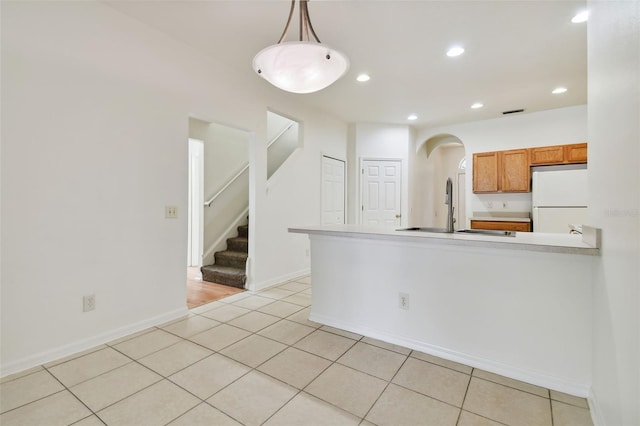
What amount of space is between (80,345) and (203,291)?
1586 mm

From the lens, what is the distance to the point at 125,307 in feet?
8.23

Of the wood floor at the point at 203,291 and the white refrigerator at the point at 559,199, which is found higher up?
the white refrigerator at the point at 559,199

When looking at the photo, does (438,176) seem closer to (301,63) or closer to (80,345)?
(301,63)

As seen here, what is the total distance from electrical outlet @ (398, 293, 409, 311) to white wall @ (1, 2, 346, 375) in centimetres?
216

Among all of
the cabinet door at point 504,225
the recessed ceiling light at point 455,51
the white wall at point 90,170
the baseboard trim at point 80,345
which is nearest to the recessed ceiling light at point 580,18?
the recessed ceiling light at point 455,51

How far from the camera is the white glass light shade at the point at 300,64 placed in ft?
5.22

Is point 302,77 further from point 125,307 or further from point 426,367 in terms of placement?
point 125,307

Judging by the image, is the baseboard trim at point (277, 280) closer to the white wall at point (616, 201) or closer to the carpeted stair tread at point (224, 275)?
the carpeted stair tread at point (224, 275)

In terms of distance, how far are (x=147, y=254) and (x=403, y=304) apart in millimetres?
2331

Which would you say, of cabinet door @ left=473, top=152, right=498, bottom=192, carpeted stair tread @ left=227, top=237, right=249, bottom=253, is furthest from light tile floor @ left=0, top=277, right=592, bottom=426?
cabinet door @ left=473, top=152, right=498, bottom=192

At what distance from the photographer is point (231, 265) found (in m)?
4.40

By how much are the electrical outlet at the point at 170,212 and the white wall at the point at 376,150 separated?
11.6 ft

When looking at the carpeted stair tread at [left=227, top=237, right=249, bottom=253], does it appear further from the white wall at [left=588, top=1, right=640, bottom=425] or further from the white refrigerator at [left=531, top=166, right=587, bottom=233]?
the white refrigerator at [left=531, top=166, right=587, bottom=233]

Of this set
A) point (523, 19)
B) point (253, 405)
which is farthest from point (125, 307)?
point (523, 19)
